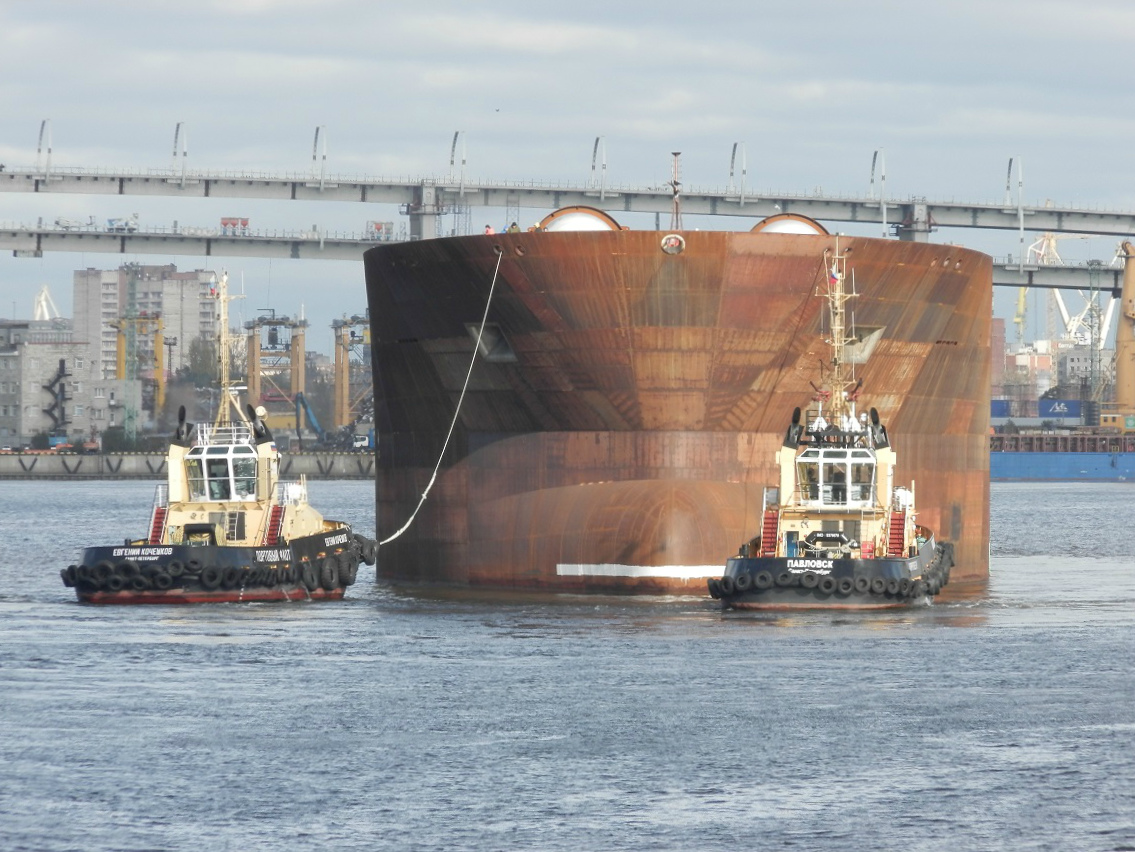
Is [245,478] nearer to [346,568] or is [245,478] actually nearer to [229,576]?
[346,568]

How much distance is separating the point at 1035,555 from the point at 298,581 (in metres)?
26.0

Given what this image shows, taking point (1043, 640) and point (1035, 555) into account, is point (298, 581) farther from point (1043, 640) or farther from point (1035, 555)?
point (1035, 555)

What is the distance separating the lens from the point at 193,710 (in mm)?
26359

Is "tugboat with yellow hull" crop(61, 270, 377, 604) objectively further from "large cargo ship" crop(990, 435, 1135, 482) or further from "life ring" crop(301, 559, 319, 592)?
"large cargo ship" crop(990, 435, 1135, 482)

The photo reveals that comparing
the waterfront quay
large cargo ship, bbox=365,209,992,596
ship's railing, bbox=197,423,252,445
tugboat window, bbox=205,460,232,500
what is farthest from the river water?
the waterfront quay

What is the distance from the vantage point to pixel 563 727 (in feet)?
81.9

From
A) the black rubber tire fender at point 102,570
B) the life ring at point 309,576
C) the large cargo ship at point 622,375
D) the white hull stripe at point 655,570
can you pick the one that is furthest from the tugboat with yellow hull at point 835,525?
the black rubber tire fender at point 102,570

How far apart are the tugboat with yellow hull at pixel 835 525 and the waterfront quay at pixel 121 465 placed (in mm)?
104995

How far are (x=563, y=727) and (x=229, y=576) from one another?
13.8m

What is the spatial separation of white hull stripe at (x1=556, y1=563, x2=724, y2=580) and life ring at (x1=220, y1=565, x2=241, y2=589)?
664 cm

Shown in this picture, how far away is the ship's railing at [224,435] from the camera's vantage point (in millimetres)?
39875

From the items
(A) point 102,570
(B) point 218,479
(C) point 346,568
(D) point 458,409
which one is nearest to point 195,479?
(B) point 218,479

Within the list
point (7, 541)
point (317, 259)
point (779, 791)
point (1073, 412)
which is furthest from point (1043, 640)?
point (1073, 412)

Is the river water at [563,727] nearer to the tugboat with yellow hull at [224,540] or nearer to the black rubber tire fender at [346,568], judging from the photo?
the tugboat with yellow hull at [224,540]
